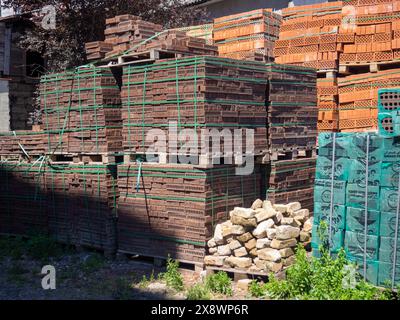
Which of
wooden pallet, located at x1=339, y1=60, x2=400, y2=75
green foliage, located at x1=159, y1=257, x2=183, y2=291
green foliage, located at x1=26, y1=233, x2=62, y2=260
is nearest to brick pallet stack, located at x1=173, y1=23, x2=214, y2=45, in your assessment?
wooden pallet, located at x1=339, y1=60, x2=400, y2=75

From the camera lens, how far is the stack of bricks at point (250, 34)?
12.0m

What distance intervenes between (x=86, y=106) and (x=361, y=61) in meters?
5.72

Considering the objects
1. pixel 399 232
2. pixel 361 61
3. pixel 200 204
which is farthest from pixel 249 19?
pixel 399 232

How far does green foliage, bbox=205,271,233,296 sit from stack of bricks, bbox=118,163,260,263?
0.62 meters

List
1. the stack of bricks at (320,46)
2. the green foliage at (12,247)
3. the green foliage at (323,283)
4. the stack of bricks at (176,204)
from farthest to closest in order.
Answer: the stack of bricks at (320,46) → the green foliage at (12,247) → the stack of bricks at (176,204) → the green foliage at (323,283)

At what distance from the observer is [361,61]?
11039 mm

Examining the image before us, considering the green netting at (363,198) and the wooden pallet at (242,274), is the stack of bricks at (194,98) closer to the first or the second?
the green netting at (363,198)

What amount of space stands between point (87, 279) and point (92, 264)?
1.83 feet

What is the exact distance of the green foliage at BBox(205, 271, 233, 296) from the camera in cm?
776

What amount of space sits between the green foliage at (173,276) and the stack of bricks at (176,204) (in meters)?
0.30

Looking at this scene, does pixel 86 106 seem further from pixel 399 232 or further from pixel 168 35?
pixel 399 232

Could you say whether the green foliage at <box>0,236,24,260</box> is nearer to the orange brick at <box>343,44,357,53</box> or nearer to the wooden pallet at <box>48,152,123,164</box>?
the wooden pallet at <box>48,152,123,164</box>

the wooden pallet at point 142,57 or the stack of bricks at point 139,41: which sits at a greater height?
the stack of bricks at point 139,41

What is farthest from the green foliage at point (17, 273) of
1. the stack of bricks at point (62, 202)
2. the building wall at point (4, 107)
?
the building wall at point (4, 107)
